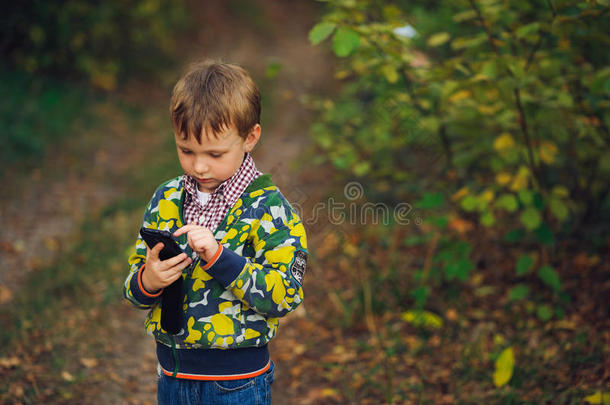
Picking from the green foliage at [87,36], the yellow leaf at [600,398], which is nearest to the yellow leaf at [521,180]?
the yellow leaf at [600,398]

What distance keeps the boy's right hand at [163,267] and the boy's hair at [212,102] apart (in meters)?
0.37

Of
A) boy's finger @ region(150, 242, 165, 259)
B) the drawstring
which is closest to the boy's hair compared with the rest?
boy's finger @ region(150, 242, 165, 259)

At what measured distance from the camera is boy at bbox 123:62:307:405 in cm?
165

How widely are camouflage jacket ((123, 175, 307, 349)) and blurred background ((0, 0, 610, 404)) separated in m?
1.14

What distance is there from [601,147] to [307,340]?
2469 millimetres

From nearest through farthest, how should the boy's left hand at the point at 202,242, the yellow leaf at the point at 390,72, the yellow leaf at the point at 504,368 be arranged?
the boy's left hand at the point at 202,242, the yellow leaf at the point at 504,368, the yellow leaf at the point at 390,72

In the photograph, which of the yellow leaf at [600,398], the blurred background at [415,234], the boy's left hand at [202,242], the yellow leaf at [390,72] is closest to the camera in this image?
the boy's left hand at [202,242]

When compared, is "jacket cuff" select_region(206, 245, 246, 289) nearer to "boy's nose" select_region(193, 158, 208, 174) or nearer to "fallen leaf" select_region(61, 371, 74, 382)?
"boy's nose" select_region(193, 158, 208, 174)

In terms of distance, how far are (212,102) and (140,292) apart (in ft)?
2.17

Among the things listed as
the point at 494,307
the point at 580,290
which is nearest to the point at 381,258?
the point at 494,307

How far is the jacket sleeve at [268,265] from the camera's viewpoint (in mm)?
1605

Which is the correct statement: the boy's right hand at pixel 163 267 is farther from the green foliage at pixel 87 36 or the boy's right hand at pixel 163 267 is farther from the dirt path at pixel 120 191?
the green foliage at pixel 87 36

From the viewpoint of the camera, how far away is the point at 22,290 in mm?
4164

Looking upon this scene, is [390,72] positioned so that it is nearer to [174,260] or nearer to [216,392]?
[174,260]
